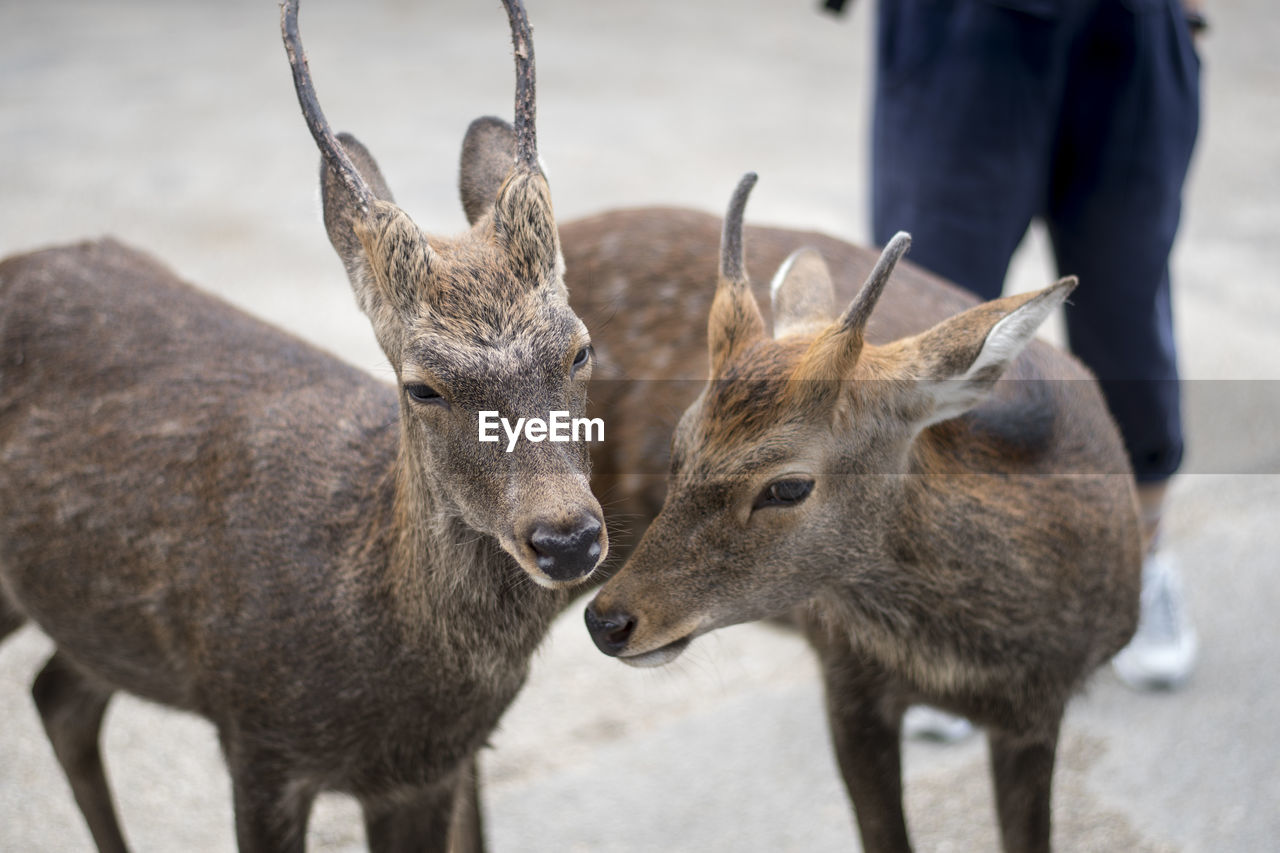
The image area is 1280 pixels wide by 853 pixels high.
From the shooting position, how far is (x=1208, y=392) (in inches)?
228

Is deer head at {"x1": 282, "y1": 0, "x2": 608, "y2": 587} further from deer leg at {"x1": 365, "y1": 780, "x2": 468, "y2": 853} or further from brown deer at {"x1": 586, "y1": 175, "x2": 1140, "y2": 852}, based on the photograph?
deer leg at {"x1": 365, "y1": 780, "x2": 468, "y2": 853}

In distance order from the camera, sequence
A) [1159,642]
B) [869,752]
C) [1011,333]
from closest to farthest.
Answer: [1011,333] < [869,752] < [1159,642]

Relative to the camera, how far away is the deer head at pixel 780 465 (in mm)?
2229

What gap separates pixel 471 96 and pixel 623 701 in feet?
22.0

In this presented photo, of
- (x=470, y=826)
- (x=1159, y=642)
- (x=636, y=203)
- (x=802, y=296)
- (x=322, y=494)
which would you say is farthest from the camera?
(x=636, y=203)

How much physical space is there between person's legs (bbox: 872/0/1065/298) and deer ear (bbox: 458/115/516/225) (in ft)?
4.79

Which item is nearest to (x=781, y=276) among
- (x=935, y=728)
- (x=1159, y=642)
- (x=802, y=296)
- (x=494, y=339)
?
(x=802, y=296)

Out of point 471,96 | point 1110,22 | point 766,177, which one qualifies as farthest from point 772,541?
point 471,96

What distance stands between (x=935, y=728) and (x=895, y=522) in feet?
5.61

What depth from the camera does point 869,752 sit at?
285 cm

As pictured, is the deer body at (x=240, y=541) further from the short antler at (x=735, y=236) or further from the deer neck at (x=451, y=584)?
the short antler at (x=735, y=236)

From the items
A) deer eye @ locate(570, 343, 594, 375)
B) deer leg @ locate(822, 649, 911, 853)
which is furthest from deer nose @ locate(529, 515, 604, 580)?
deer leg @ locate(822, 649, 911, 853)

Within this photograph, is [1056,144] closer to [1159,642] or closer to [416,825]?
[1159,642]

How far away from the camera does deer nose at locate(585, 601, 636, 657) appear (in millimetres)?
2195
